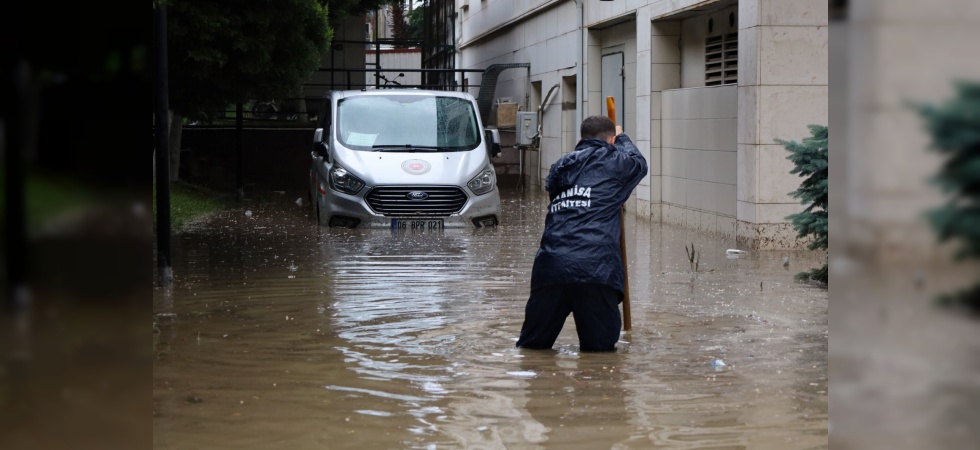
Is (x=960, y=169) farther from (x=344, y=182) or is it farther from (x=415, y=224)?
(x=344, y=182)

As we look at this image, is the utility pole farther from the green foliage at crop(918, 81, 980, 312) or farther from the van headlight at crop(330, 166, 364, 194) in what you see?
the green foliage at crop(918, 81, 980, 312)

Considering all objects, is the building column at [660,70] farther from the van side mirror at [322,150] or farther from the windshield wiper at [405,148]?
the van side mirror at [322,150]

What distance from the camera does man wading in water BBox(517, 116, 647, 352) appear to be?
652cm

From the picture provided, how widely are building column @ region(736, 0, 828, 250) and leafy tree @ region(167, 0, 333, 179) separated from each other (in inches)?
228

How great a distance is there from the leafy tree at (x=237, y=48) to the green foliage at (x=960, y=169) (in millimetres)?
11467

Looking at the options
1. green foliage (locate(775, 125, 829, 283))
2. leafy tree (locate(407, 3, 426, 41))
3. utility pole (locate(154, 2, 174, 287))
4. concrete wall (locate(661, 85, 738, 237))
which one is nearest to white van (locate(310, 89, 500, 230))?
concrete wall (locate(661, 85, 738, 237))

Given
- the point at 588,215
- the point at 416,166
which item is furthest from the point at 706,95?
the point at 588,215

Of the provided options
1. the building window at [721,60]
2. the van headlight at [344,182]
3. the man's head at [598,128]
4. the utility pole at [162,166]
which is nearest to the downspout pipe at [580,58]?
the building window at [721,60]

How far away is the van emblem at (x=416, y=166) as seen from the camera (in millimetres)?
14422

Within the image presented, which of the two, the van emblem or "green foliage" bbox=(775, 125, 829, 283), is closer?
"green foliage" bbox=(775, 125, 829, 283)

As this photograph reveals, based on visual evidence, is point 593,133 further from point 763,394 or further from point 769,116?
point 769,116

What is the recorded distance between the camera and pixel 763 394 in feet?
18.5

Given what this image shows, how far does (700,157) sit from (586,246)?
9550 mm

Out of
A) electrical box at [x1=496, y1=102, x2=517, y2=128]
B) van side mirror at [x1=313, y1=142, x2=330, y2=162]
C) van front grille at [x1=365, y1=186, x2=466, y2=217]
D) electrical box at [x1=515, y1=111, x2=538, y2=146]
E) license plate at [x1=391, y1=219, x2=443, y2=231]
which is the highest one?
electrical box at [x1=496, y1=102, x2=517, y2=128]
